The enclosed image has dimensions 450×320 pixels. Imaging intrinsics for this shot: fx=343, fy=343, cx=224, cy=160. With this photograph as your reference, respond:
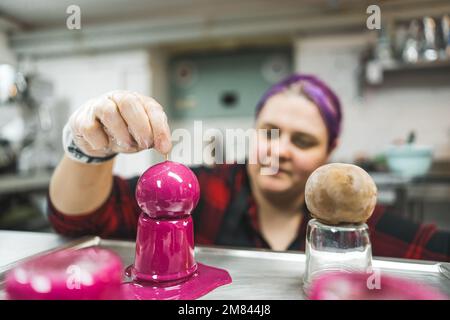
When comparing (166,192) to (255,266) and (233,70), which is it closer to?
(255,266)

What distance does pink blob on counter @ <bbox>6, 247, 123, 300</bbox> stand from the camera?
1.15ft

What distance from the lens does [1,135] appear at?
2.98 metres

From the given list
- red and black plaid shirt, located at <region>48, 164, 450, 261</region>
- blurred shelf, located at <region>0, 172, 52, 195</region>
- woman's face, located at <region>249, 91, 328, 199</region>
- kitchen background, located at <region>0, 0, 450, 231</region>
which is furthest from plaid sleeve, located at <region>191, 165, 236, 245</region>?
blurred shelf, located at <region>0, 172, 52, 195</region>

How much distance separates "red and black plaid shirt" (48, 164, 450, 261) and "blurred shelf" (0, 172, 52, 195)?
5.46 ft

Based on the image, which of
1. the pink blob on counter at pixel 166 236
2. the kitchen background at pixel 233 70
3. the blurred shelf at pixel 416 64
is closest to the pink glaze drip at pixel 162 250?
the pink blob on counter at pixel 166 236

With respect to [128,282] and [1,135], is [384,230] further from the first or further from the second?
[1,135]

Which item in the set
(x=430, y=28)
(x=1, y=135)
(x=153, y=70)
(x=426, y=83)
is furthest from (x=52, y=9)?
(x=426, y=83)

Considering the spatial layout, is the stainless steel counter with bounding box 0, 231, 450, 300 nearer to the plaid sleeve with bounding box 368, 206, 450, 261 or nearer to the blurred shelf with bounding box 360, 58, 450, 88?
the plaid sleeve with bounding box 368, 206, 450, 261

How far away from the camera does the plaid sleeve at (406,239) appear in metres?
0.92

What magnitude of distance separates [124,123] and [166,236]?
195mm

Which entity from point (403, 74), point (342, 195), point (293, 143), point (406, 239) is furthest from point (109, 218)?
point (403, 74)

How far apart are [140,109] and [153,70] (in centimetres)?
294

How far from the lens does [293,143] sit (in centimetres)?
96
